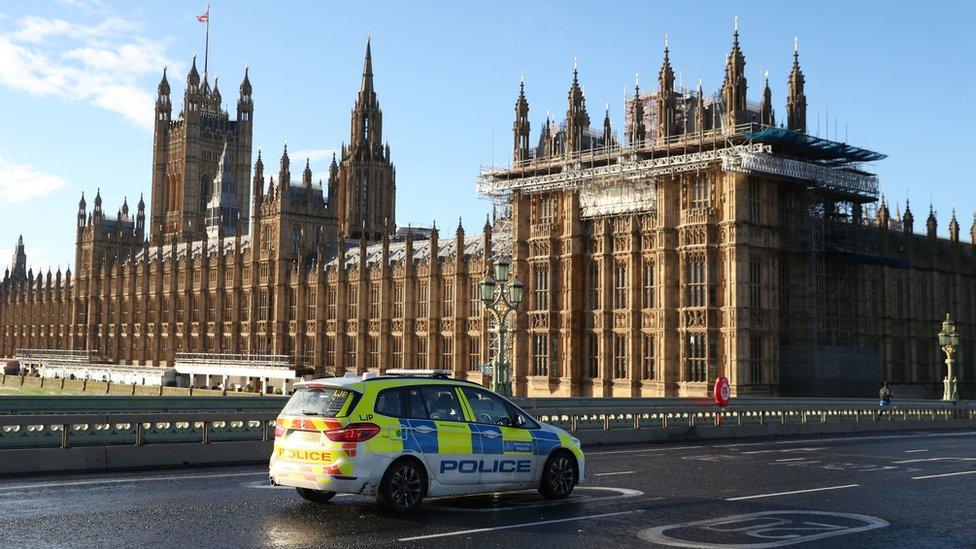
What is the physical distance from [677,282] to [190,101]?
105 m

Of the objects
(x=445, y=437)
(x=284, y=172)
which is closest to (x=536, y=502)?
(x=445, y=437)

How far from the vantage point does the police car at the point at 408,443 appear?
12344 millimetres

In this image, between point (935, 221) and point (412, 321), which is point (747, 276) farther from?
point (412, 321)

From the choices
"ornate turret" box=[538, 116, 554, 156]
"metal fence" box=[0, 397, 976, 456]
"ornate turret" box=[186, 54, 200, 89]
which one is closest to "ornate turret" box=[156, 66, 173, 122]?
"ornate turret" box=[186, 54, 200, 89]

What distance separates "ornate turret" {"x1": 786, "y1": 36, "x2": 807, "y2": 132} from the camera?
5034cm

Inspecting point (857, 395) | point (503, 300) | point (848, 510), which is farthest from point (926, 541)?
point (857, 395)

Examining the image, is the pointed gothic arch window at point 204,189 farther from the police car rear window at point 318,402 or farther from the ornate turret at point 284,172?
the police car rear window at point 318,402

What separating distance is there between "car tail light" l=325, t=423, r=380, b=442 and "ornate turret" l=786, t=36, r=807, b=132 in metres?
41.8

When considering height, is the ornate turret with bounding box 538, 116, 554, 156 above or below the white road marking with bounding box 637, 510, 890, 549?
above

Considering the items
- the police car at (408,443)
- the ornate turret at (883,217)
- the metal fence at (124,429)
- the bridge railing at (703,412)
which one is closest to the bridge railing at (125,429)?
the metal fence at (124,429)

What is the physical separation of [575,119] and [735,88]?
1034 centimetres

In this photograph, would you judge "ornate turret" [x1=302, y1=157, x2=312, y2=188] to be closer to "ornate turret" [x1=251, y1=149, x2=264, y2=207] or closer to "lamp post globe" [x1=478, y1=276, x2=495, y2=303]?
"ornate turret" [x1=251, y1=149, x2=264, y2=207]

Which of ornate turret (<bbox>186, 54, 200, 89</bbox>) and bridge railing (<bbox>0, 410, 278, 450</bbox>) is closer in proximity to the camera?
bridge railing (<bbox>0, 410, 278, 450</bbox>)

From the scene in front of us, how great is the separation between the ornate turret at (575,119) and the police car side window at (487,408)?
136 ft
